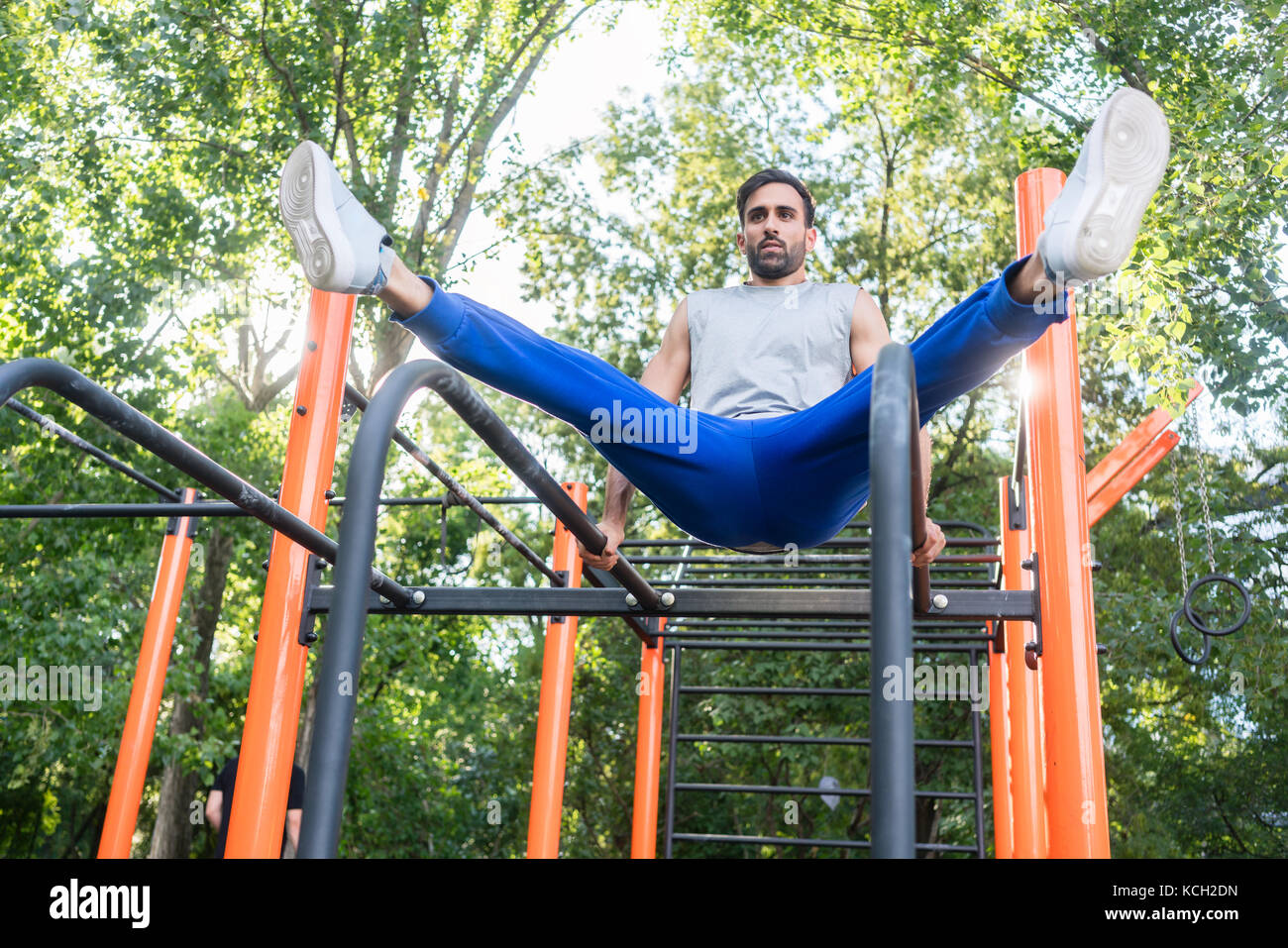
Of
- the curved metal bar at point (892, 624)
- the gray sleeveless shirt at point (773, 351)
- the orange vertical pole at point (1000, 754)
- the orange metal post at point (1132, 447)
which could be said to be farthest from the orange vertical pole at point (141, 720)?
the orange metal post at point (1132, 447)

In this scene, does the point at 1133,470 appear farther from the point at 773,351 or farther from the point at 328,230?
the point at 328,230

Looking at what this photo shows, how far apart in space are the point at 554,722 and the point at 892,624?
3066mm

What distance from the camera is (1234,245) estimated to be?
20.0 ft

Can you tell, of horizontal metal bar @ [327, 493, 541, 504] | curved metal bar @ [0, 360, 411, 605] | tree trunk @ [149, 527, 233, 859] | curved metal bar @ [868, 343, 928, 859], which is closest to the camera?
curved metal bar @ [868, 343, 928, 859]

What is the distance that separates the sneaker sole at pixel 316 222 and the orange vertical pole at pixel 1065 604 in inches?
57.2

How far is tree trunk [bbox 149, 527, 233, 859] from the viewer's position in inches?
395

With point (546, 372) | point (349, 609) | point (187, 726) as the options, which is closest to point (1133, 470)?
point (546, 372)

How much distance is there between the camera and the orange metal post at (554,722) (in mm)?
3657

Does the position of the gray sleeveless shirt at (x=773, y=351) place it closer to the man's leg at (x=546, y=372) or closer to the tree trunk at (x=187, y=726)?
the man's leg at (x=546, y=372)

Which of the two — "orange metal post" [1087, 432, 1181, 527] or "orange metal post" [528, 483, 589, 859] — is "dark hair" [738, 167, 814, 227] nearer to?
"orange metal post" [528, 483, 589, 859]

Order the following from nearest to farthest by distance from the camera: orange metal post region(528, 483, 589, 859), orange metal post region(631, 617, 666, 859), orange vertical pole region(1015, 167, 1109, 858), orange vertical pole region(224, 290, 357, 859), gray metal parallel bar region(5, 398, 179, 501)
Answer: orange vertical pole region(1015, 167, 1109, 858)
orange vertical pole region(224, 290, 357, 859)
gray metal parallel bar region(5, 398, 179, 501)
orange metal post region(528, 483, 589, 859)
orange metal post region(631, 617, 666, 859)

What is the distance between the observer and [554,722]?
3.79 m

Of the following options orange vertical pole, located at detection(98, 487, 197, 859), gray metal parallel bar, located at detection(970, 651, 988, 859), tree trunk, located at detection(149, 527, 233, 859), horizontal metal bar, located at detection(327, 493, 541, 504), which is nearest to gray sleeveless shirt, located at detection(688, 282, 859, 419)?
horizontal metal bar, located at detection(327, 493, 541, 504)

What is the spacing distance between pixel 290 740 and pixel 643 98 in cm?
1128
